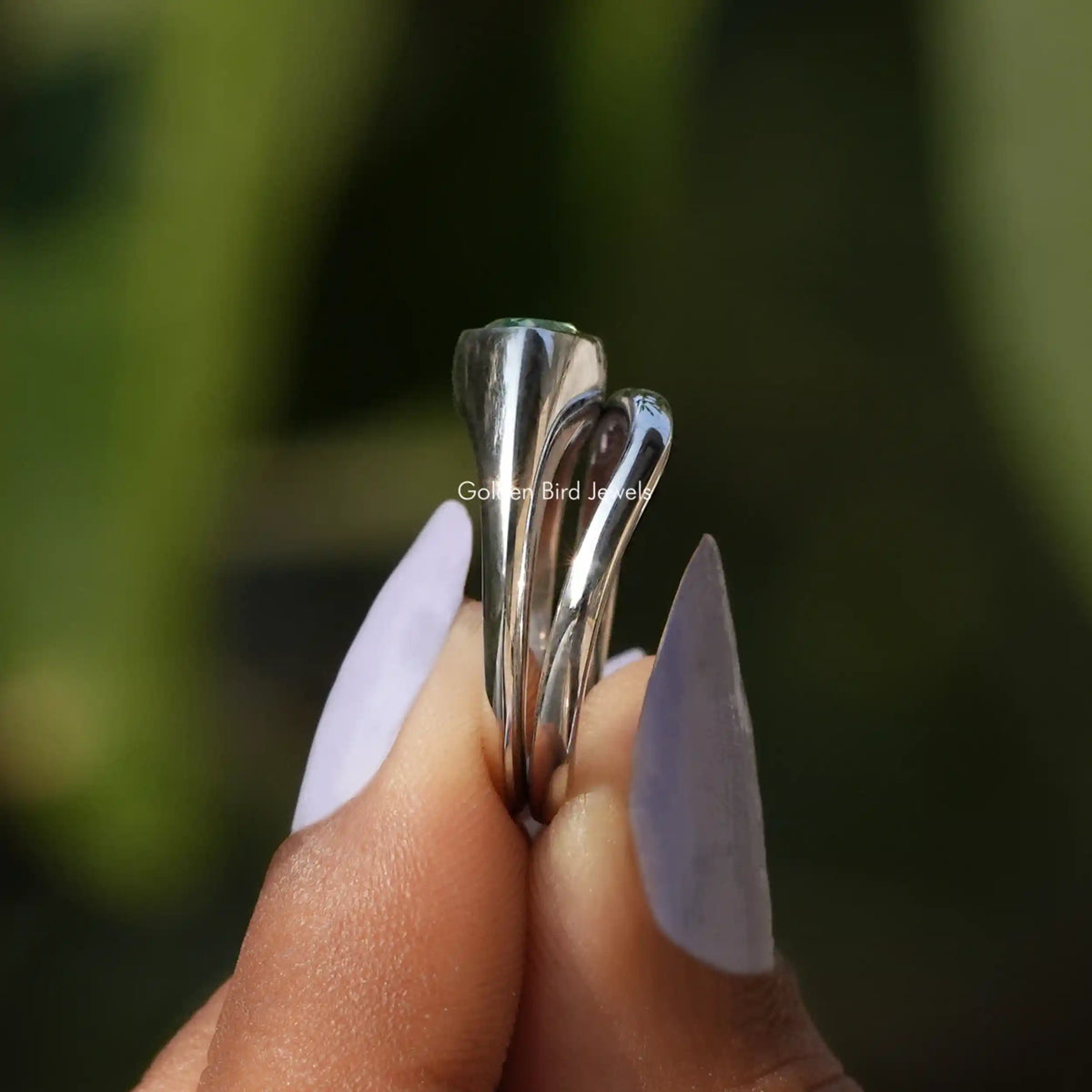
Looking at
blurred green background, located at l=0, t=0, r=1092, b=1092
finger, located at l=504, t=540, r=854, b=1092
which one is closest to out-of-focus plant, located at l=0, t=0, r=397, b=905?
blurred green background, located at l=0, t=0, r=1092, b=1092

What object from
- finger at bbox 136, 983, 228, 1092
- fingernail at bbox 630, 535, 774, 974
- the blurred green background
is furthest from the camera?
the blurred green background

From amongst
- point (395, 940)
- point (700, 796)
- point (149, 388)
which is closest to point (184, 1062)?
point (395, 940)

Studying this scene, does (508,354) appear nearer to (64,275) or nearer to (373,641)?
(373,641)

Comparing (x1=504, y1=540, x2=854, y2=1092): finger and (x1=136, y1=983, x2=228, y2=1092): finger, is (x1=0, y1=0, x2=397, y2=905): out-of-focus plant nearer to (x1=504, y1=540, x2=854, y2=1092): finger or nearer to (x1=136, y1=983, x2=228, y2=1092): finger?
(x1=136, y1=983, x2=228, y2=1092): finger

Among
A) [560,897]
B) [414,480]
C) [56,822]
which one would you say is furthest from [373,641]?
[56,822]

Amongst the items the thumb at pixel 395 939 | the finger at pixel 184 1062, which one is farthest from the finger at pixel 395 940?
the finger at pixel 184 1062

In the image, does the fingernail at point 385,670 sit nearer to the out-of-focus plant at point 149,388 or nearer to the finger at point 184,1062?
the finger at point 184,1062
